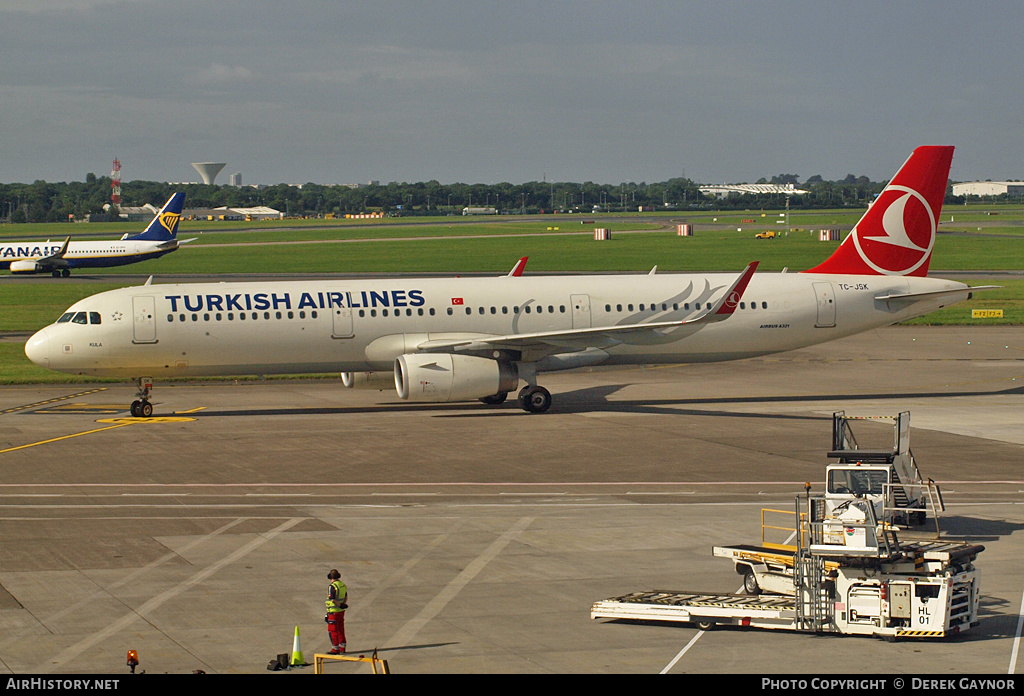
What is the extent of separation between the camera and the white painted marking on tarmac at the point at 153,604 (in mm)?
16688

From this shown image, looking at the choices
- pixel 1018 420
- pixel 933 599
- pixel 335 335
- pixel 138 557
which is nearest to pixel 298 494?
pixel 138 557

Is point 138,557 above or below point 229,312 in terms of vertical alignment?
below

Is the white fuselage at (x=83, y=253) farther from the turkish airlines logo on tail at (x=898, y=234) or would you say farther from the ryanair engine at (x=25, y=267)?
the turkish airlines logo on tail at (x=898, y=234)

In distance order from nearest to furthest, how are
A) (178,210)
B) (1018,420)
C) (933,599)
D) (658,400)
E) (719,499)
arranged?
1. (933,599)
2. (719,499)
3. (1018,420)
4. (658,400)
5. (178,210)

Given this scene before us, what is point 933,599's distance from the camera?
17.0 metres

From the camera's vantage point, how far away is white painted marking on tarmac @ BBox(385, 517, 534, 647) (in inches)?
699

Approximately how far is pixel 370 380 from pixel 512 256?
92.6 metres

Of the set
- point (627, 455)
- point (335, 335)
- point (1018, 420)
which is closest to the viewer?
point (627, 455)

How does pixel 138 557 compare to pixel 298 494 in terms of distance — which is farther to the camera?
pixel 298 494

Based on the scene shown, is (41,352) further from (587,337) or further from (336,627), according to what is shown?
(336,627)

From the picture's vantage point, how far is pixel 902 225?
Result: 45.2 metres

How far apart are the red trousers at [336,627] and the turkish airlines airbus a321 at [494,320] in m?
21.8

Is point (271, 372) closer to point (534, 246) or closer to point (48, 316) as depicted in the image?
point (48, 316)

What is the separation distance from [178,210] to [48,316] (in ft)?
194
